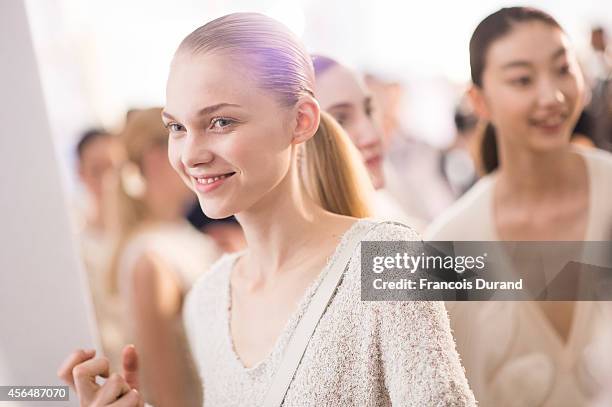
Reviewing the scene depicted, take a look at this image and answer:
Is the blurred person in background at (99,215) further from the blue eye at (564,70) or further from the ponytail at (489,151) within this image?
the blue eye at (564,70)

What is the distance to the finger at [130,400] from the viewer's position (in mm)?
1282

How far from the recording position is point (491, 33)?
125cm

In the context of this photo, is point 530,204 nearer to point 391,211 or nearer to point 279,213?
point 391,211

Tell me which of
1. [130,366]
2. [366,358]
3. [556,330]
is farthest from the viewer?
[130,366]

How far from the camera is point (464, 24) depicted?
4.17ft

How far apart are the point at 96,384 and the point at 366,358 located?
53cm

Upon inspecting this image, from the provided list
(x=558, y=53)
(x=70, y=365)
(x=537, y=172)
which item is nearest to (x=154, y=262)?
(x=70, y=365)

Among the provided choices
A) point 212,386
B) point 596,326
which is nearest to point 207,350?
point 212,386

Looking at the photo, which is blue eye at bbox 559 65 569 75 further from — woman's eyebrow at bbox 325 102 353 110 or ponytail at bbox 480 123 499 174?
woman's eyebrow at bbox 325 102 353 110

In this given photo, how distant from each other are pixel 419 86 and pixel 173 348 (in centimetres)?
75

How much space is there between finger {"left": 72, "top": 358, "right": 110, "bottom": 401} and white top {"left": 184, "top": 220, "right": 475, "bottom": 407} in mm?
244

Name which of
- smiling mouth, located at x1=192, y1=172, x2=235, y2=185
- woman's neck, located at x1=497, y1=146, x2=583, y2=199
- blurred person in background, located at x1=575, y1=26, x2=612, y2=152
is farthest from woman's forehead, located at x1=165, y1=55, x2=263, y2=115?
blurred person in background, located at x1=575, y1=26, x2=612, y2=152

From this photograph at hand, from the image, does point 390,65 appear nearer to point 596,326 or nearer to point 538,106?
point 538,106

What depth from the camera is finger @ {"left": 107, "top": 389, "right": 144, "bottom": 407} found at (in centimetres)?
128
